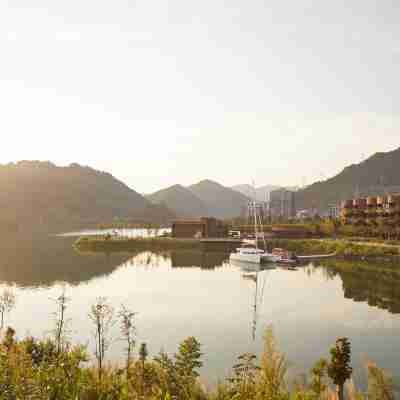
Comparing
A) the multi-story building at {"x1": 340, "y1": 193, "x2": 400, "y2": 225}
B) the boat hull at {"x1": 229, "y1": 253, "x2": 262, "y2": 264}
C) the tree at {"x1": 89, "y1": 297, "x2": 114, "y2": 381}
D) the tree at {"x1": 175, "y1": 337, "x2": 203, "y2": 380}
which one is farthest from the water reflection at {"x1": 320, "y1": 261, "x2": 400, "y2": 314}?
the multi-story building at {"x1": 340, "y1": 193, "x2": 400, "y2": 225}

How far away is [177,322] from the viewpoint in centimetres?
3331

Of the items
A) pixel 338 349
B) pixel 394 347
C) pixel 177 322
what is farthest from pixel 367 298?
pixel 338 349

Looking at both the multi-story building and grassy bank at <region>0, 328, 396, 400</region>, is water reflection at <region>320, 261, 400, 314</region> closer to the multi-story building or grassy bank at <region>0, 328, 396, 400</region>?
grassy bank at <region>0, 328, 396, 400</region>

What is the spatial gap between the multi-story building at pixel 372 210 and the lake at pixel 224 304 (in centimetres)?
4061

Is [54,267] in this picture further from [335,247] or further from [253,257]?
[335,247]

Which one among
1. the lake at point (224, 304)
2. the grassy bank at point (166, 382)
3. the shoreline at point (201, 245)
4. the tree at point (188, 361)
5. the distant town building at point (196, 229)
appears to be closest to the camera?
the grassy bank at point (166, 382)

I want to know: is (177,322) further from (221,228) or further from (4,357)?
(221,228)

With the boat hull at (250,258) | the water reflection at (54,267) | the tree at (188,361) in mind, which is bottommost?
the water reflection at (54,267)

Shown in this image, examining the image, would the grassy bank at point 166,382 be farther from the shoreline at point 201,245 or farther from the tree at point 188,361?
the shoreline at point 201,245

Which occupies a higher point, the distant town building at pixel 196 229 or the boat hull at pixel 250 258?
the distant town building at pixel 196 229

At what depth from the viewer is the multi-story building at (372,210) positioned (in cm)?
10212

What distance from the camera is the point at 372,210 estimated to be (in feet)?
359

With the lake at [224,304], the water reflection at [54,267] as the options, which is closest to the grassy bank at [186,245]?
the water reflection at [54,267]

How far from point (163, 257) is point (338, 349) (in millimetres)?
71844
